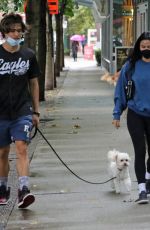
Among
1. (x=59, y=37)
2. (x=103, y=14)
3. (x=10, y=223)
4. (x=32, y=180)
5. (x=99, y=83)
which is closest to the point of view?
(x=10, y=223)

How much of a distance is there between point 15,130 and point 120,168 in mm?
1386

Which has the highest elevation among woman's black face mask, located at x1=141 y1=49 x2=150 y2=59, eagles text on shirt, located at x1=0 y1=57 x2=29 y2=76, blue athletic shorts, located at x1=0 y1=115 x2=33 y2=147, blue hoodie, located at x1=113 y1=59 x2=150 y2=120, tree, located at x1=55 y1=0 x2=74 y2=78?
woman's black face mask, located at x1=141 y1=49 x2=150 y2=59

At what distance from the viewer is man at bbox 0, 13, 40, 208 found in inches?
269

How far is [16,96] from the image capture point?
6.89m

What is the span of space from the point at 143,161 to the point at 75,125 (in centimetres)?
733

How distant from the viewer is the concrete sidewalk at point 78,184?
6617mm

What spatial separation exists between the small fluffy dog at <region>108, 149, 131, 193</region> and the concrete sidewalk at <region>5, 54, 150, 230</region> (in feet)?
0.54

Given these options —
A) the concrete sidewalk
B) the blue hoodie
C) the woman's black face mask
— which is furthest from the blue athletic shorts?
the woman's black face mask

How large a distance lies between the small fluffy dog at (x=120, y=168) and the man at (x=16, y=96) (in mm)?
1146

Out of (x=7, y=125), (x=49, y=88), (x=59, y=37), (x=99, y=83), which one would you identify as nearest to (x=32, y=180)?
(x=7, y=125)

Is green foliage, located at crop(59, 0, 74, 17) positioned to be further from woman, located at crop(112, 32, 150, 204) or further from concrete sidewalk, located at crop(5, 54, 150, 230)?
woman, located at crop(112, 32, 150, 204)

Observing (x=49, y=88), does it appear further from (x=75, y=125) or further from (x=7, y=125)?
(x=7, y=125)

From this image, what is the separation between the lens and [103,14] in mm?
34969

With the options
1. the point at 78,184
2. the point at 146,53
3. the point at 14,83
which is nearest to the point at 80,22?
the point at 78,184
